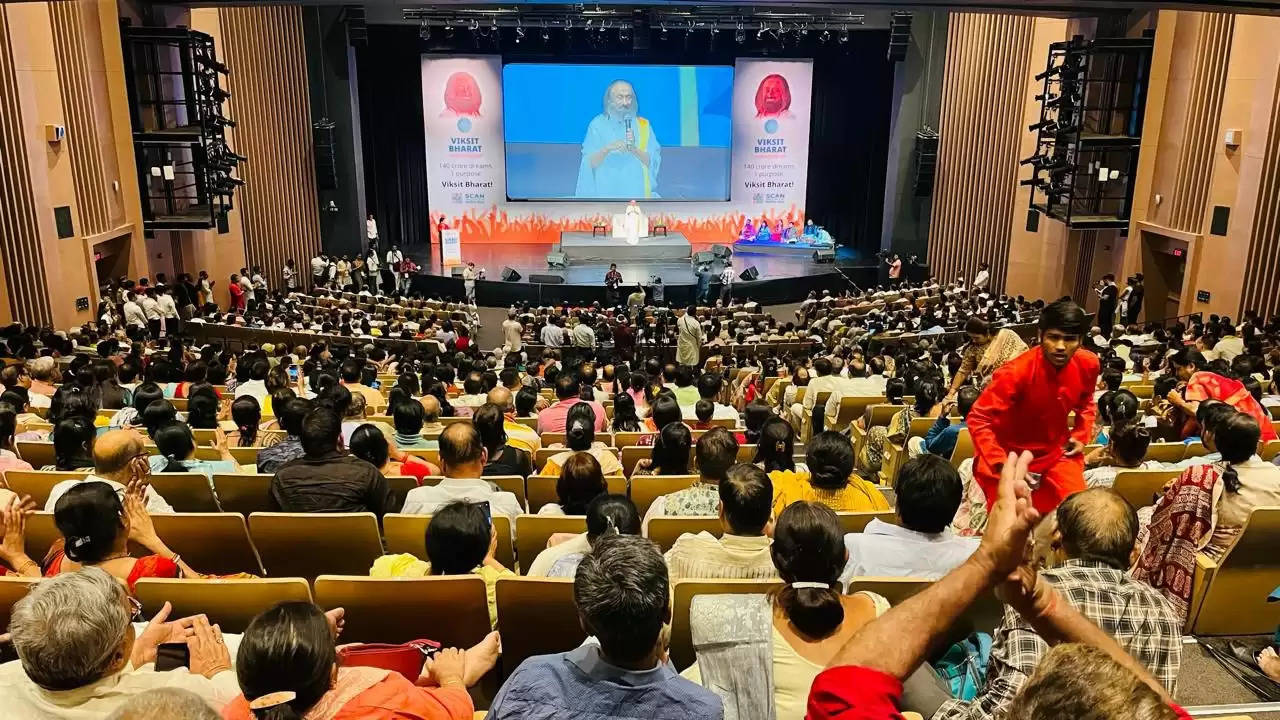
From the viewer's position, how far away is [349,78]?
69.5 ft

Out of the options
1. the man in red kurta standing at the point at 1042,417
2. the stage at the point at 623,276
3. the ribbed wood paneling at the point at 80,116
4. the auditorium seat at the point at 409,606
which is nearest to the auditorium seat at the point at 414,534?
the auditorium seat at the point at 409,606

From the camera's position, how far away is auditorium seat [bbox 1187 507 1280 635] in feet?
11.8

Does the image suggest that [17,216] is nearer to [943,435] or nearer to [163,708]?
[943,435]

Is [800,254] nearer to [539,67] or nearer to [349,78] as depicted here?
[539,67]

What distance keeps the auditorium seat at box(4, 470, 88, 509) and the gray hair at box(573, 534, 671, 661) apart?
135 inches

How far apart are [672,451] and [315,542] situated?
198 cm

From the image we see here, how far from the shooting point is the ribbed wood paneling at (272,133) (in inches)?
726

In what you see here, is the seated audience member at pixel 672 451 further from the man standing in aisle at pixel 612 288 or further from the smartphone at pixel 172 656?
the man standing in aisle at pixel 612 288

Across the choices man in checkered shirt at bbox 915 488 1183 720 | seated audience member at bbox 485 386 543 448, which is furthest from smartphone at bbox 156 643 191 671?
seated audience member at bbox 485 386 543 448

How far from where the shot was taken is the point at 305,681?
83.4 inches

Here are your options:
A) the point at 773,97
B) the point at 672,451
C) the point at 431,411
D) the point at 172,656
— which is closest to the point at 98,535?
the point at 172,656

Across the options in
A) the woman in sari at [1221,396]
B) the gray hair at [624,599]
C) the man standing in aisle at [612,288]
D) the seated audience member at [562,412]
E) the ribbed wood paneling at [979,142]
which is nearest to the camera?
the gray hair at [624,599]

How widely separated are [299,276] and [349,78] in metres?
4.79

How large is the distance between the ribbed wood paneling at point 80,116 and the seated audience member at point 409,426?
10260 mm
